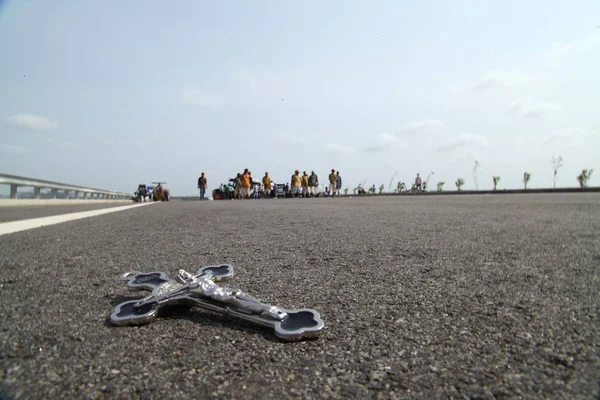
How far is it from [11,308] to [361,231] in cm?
265

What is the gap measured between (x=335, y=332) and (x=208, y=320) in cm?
44

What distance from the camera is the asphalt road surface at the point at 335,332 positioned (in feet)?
2.96

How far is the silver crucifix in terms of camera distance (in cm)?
115

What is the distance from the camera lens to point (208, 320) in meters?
1.31

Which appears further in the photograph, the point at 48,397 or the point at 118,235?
the point at 118,235

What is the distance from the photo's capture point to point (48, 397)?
85 centimetres

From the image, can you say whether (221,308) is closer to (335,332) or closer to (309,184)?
(335,332)

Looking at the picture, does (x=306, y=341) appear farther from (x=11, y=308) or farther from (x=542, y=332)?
(x=11, y=308)

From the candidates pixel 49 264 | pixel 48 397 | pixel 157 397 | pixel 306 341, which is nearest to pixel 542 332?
pixel 306 341

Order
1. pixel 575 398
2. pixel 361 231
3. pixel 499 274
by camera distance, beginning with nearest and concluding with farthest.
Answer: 1. pixel 575 398
2. pixel 499 274
3. pixel 361 231

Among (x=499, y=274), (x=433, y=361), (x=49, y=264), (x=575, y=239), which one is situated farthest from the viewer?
(x=575, y=239)

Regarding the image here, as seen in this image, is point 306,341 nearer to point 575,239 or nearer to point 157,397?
point 157,397

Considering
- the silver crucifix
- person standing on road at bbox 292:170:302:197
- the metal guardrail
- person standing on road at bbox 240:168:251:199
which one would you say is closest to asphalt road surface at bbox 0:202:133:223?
the metal guardrail

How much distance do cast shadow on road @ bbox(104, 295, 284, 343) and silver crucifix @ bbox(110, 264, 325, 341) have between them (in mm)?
33
